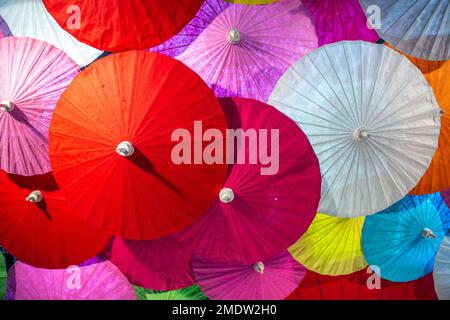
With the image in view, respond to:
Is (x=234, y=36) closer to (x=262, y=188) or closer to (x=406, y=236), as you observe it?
(x=262, y=188)

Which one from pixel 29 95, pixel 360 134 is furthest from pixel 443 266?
pixel 29 95

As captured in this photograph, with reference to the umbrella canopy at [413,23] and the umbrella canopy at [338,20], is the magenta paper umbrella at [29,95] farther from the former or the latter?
the umbrella canopy at [413,23]

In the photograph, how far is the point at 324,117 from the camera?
2697mm

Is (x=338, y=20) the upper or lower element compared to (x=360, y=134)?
upper

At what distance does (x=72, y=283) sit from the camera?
10.2 ft

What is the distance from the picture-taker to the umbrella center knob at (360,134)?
2.63m

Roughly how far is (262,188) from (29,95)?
1793mm

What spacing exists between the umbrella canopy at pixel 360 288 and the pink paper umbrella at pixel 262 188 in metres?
0.98

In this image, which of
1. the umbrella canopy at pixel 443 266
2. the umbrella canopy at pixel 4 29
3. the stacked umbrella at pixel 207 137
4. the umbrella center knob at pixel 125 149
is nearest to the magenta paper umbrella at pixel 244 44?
the stacked umbrella at pixel 207 137

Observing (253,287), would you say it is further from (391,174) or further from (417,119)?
(417,119)

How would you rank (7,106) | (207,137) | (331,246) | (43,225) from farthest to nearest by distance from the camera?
(331,246) → (43,225) → (7,106) → (207,137)

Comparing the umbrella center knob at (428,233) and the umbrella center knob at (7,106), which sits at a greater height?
the umbrella center knob at (7,106)

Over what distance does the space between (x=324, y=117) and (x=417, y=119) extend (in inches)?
29.5

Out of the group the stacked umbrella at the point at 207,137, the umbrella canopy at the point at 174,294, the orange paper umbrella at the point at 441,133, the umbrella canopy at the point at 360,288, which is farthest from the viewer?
the umbrella canopy at the point at 360,288
